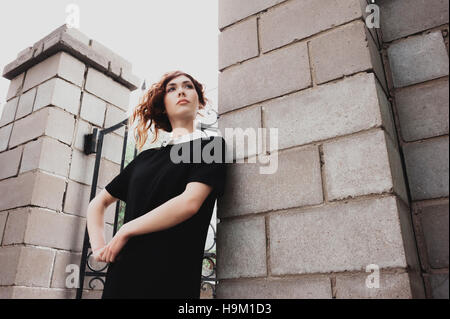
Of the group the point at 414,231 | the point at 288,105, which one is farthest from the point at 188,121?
the point at 414,231


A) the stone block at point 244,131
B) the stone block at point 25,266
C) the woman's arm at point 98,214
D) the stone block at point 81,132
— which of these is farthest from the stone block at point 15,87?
the stone block at point 244,131

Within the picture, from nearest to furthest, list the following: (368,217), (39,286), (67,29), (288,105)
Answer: (368,217) < (288,105) < (39,286) < (67,29)

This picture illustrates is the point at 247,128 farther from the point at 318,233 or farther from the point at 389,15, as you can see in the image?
the point at 389,15

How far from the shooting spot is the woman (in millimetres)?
1374

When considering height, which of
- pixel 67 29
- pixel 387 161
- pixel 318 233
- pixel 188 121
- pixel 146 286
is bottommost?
pixel 146 286

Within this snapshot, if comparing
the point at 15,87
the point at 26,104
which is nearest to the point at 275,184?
the point at 26,104

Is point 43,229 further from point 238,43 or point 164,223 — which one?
point 238,43

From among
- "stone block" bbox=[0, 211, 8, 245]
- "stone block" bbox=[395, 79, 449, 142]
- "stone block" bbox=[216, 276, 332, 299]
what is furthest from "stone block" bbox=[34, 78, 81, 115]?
"stone block" bbox=[395, 79, 449, 142]

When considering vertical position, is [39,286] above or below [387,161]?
below

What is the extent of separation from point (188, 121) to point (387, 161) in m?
0.98

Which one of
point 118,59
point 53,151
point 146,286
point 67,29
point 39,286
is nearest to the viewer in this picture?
point 146,286

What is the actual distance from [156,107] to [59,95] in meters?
1.59

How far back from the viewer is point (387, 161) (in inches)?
47.1

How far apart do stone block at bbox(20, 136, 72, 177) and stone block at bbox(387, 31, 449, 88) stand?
2.55m
